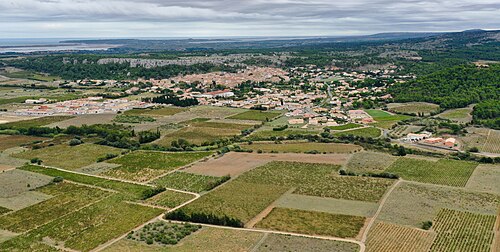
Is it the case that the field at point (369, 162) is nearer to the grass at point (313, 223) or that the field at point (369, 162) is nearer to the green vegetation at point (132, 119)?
the grass at point (313, 223)

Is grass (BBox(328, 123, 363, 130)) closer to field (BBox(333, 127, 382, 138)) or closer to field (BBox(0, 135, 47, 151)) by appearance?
field (BBox(333, 127, 382, 138))

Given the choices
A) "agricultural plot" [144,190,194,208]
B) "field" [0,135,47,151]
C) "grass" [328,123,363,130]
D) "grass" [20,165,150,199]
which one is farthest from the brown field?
"field" [0,135,47,151]

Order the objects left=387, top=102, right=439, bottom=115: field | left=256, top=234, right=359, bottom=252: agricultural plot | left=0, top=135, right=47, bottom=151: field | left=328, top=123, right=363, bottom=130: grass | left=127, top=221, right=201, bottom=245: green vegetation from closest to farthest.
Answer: left=256, top=234, right=359, bottom=252: agricultural plot, left=127, top=221, right=201, bottom=245: green vegetation, left=0, top=135, right=47, bottom=151: field, left=328, top=123, right=363, bottom=130: grass, left=387, top=102, right=439, bottom=115: field

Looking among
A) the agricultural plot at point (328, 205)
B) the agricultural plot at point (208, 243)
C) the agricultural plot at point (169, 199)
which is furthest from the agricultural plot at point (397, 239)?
the agricultural plot at point (169, 199)

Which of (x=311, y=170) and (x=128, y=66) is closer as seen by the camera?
(x=311, y=170)

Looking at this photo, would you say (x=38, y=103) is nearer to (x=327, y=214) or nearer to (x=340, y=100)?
(x=340, y=100)

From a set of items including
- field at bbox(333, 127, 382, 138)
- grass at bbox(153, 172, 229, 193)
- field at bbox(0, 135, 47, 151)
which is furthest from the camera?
field at bbox(333, 127, 382, 138)

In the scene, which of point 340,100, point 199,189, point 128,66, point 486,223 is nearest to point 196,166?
point 199,189

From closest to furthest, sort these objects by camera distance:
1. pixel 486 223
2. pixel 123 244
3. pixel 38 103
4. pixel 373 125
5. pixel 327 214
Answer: pixel 123 244 → pixel 486 223 → pixel 327 214 → pixel 373 125 → pixel 38 103
